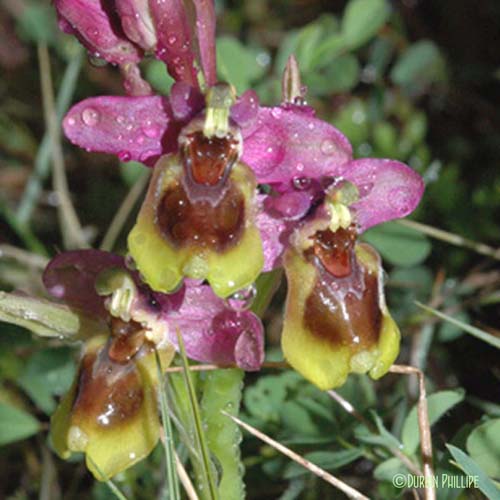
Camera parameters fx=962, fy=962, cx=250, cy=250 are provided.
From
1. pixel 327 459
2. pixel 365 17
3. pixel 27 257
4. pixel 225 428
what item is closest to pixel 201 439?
pixel 225 428

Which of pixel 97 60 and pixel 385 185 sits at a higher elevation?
pixel 97 60

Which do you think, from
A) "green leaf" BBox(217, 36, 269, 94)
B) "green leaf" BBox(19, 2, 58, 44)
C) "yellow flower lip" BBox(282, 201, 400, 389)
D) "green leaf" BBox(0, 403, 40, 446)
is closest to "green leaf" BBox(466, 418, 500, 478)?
"yellow flower lip" BBox(282, 201, 400, 389)

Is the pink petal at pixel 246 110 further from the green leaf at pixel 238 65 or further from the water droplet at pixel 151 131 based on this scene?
the green leaf at pixel 238 65

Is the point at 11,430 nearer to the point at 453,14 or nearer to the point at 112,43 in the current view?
the point at 112,43

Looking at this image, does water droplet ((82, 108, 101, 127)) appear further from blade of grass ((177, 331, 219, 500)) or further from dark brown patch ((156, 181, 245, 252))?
blade of grass ((177, 331, 219, 500))

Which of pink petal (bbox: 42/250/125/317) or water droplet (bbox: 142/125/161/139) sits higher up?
water droplet (bbox: 142/125/161/139)

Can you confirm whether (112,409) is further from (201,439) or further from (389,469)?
(389,469)
